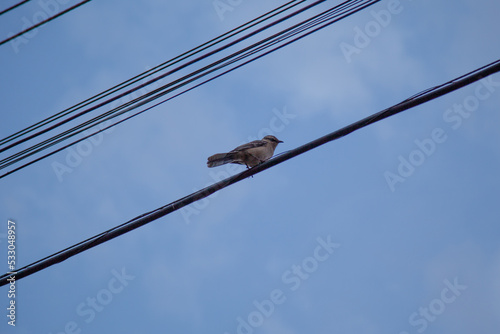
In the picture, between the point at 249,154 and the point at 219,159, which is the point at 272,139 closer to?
the point at 249,154

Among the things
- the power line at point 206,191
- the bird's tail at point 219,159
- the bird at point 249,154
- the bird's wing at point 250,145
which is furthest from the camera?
the bird's wing at point 250,145

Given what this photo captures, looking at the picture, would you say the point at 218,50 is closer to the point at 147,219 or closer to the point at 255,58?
the point at 255,58

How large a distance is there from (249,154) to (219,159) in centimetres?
95

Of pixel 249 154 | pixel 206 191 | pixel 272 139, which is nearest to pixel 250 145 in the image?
pixel 249 154

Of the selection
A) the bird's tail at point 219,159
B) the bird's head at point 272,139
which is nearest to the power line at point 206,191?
the bird's tail at point 219,159

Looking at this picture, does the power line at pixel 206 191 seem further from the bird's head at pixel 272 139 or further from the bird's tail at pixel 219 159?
the bird's head at pixel 272 139

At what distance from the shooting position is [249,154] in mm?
9867

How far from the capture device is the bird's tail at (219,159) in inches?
352

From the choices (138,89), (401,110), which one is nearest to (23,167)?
(138,89)

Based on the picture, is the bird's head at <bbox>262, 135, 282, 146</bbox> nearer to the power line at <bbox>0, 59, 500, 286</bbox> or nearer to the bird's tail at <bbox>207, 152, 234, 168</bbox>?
the bird's tail at <bbox>207, 152, 234, 168</bbox>

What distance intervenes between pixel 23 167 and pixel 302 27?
11.8ft

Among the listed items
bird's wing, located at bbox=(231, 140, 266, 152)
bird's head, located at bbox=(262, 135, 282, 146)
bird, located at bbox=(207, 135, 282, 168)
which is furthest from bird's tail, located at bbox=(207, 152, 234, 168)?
bird's head, located at bbox=(262, 135, 282, 146)

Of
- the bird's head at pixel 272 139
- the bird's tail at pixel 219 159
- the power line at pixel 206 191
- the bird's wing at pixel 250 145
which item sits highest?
the bird's head at pixel 272 139

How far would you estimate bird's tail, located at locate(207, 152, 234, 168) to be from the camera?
8930 mm
